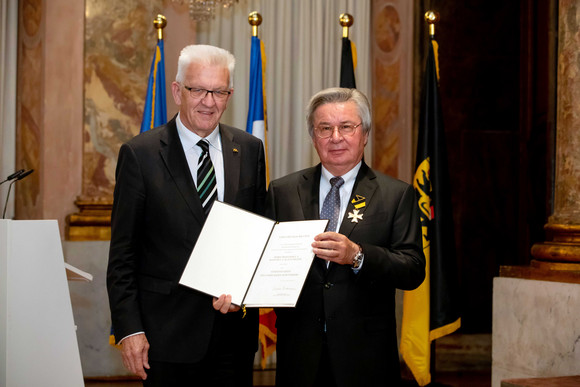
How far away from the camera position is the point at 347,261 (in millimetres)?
2607

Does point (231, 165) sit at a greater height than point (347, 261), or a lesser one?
greater

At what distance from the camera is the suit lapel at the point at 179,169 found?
2766 millimetres

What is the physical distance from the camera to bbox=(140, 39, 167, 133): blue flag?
568 centimetres

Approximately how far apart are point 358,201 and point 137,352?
3.20 feet

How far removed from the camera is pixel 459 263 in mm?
7547

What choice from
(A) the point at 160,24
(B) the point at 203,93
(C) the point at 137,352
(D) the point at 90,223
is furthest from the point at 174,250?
(D) the point at 90,223

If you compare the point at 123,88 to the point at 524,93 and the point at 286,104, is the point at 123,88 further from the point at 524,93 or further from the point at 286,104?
the point at 524,93

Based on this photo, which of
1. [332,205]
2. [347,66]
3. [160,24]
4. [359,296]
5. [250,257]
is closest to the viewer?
[250,257]

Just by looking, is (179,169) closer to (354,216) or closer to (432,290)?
(354,216)

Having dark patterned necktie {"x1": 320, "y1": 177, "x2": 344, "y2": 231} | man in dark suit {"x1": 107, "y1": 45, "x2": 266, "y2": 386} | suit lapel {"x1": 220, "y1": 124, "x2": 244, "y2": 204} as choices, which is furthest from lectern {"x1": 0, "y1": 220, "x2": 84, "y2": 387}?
dark patterned necktie {"x1": 320, "y1": 177, "x2": 344, "y2": 231}

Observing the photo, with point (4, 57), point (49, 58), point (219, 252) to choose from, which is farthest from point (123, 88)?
point (219, 252)

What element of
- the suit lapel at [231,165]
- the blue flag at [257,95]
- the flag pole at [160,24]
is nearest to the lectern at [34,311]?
the suit lapel at [231,165]

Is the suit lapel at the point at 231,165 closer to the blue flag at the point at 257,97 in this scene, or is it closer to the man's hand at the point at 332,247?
the man's hand at the point at 332,247

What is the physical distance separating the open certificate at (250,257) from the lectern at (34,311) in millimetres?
669
